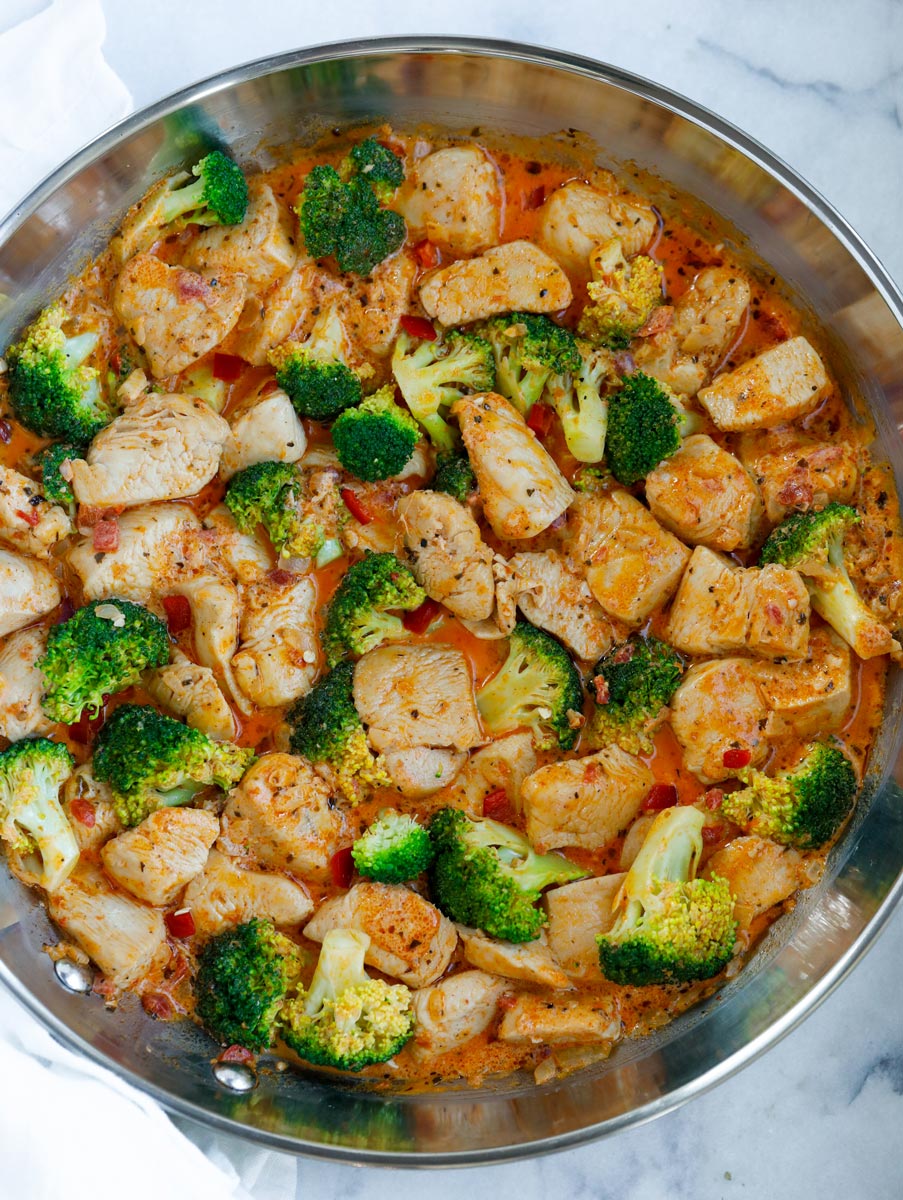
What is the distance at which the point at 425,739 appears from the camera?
3.51 meters

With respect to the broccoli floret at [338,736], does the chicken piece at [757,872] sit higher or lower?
higher

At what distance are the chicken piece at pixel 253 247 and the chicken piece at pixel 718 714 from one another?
6.28ft

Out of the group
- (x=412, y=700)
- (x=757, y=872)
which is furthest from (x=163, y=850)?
(x=757, y=872)

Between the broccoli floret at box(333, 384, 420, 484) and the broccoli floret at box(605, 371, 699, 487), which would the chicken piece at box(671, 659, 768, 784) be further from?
the broccoli floret at box(333, 384, 420, 484)

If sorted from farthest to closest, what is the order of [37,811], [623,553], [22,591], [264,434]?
[623,553], [264,434], [22,591], [37,811]

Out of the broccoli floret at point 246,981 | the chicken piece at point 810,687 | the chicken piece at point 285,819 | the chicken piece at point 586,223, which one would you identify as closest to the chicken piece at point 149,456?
the chicken piece at point 285,819

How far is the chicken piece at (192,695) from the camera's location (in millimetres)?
3451

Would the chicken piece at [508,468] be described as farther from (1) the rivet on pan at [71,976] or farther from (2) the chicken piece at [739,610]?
(1) the rivet on pan at [71,976]

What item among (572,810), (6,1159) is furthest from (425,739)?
(6,1159)

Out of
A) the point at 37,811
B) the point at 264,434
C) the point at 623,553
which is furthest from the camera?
the point at 623,553

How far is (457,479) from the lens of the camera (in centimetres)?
353

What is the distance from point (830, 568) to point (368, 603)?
4.93 ft

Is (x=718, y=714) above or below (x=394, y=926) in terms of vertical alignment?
above

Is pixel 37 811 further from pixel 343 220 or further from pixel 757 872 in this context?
pixel 757 872
